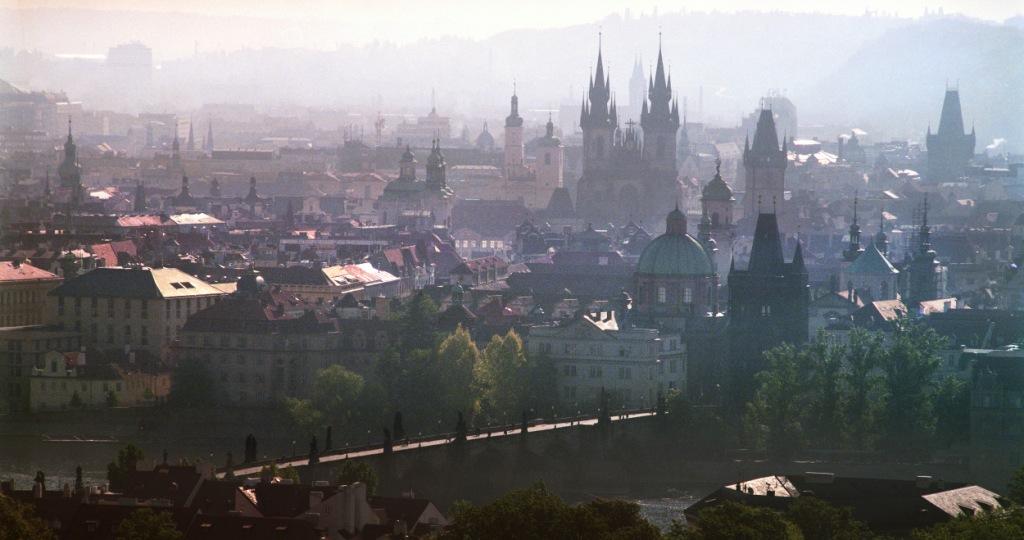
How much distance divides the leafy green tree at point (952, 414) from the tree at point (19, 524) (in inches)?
995

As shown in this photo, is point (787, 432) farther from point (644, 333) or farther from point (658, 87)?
point (658, 87)

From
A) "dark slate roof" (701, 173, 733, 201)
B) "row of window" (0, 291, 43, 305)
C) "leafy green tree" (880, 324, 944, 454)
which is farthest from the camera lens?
"dark slate roof" (701, 173, 733, 201)

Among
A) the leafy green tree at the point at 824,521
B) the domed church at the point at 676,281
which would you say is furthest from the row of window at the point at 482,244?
the leafy green tree at the point at 824,521

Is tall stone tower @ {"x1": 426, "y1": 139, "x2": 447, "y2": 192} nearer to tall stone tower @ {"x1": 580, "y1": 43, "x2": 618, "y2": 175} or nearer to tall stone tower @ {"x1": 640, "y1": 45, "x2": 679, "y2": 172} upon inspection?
tall stone tower @ {"x1": 580, "y1": 43, "x2": 618, "y2": 175}

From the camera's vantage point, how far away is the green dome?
78.8 meters

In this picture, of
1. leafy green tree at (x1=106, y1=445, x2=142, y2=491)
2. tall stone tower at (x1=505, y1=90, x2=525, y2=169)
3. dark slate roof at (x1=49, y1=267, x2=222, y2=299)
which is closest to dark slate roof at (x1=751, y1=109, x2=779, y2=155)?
dark slate roof at (x1=49, y1=267, x2=222, y2=299)

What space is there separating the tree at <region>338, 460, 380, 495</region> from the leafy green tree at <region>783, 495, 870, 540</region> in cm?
673

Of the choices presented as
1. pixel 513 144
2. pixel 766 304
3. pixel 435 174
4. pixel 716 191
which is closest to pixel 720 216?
pixel 716 191

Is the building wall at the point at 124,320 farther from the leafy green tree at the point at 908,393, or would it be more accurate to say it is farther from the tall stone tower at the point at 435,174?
the tall stone tower at the point at 435,174

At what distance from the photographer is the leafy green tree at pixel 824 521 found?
44781 millimetres

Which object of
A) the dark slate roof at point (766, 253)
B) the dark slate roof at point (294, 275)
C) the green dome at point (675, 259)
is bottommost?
the dark slate roof at point (294, 275)

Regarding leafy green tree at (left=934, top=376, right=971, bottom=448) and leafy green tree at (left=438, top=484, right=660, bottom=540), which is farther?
leafy green tree at (left=934, top=376, right=971, bottom=448)

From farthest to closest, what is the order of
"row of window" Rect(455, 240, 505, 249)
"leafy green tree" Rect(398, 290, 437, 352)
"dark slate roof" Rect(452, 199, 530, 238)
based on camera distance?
"dark slate roof" Rect(452, 199, 530, 238), "row of window" Rect(455, 240, 505, 249), "leafy green tree" Rect(398, 290, 437, 352)

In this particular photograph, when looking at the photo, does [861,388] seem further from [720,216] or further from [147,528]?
[720,216]
